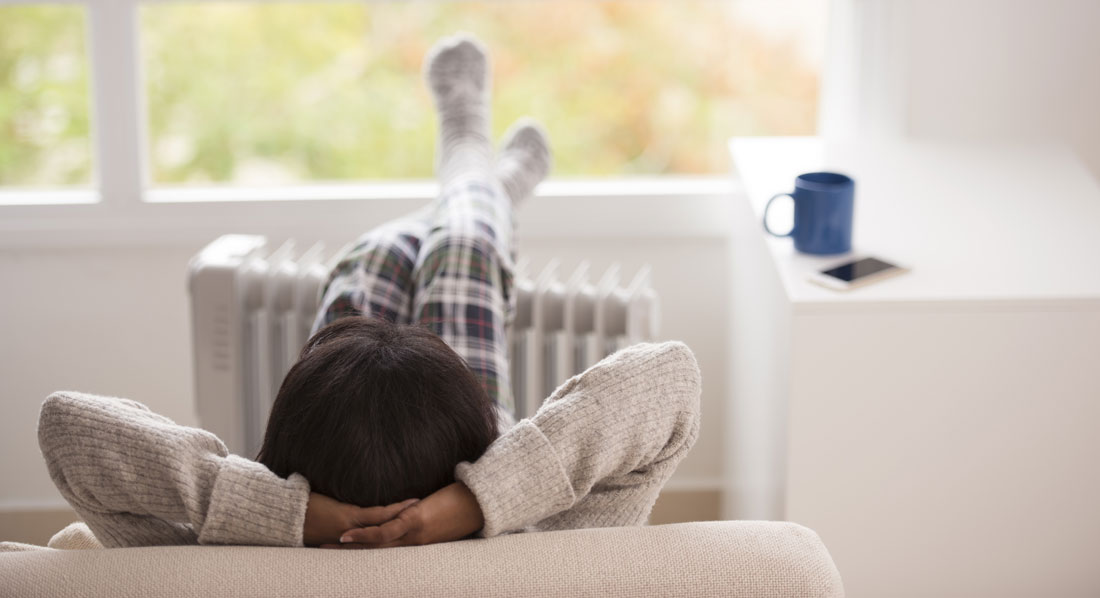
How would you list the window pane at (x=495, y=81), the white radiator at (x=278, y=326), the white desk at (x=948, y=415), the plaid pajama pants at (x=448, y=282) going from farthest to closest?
the window pane at (x=495, y=81)
the white radiator at (x=278, y=326)
the plaid pajama pants at (x=448, y=282)
the white desk at (x=948, y=415)

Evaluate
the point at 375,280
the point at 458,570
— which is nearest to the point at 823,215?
the point at 375,280

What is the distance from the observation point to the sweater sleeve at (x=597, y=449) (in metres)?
0.77

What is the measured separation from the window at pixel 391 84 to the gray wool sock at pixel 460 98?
5.51ft

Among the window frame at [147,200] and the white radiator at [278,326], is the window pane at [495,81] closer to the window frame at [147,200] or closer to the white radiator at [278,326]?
the window frame at [147,200]

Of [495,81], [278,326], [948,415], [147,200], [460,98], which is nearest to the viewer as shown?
[948,415]

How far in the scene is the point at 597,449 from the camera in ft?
2.56

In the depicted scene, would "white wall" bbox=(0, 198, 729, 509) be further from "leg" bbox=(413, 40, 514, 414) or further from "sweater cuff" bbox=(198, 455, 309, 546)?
"sweater cuff" bbox=(198, 455, 309, 546)

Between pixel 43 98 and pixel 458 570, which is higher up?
pixel 43 98

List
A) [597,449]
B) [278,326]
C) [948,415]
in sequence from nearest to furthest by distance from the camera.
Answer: [597,449] < [948,415] < [278,326]

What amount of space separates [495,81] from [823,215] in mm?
A: 2491

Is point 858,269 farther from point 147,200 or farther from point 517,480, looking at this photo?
point 147,200

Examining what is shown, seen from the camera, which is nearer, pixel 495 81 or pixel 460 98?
pixel 460 98

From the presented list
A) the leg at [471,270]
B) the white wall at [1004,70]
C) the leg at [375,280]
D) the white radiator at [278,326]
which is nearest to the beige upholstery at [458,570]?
the leg at [471,270]

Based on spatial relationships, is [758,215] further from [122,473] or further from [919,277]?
[122,473]
